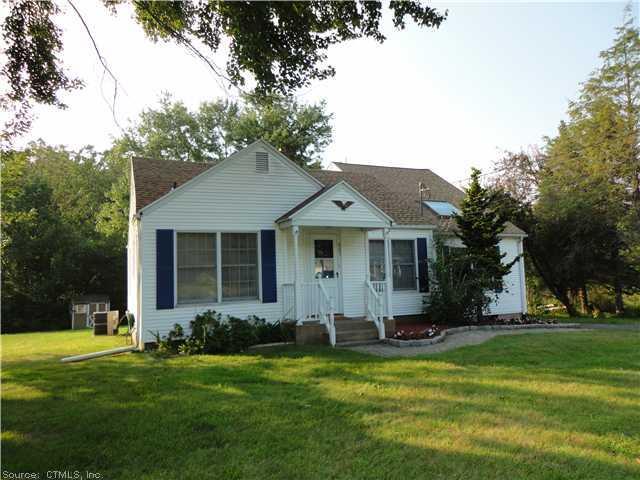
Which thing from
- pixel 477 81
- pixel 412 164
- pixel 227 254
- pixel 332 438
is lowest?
pixel 332 438

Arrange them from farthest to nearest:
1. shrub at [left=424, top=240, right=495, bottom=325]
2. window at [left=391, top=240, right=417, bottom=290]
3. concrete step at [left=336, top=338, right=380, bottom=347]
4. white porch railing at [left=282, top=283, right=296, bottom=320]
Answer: window at [left=391, top=240, right=417, bottom=290] → shrub at [left=424, top=240, right=495, bottom=325] → white porch railing at [left=282, top=283, right=296, bottom=320] → concrete step at [left=336, top=338, right=380, bottom=347]

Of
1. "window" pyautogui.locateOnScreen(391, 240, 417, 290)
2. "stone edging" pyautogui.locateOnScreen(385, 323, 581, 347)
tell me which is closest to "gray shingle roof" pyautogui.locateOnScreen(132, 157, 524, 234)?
"window" pyautogui.locateOnScreen(391, 240, 417, 290)

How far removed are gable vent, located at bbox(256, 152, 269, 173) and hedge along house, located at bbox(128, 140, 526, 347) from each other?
0.09 feet

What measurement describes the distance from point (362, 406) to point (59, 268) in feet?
73.0

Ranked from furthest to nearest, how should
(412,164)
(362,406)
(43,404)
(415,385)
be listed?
1. (412,164)
2. (415,385)
3. (43,404)
4. (362,406)

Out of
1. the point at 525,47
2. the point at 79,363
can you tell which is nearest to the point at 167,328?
the point at 79,363

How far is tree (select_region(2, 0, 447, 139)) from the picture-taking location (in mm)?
6480

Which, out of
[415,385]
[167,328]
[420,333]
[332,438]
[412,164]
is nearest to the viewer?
[332,438]

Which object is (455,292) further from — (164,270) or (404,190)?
(164,270)

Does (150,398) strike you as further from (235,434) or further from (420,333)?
(420,333)

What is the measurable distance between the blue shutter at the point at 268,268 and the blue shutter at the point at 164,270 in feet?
7.47

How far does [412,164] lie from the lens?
70.4ft

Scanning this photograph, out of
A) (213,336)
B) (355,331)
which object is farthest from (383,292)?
(213,336)

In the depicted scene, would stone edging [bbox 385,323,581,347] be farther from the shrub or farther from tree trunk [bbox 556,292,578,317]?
tree trunk [bbox 556,292,578,317]
